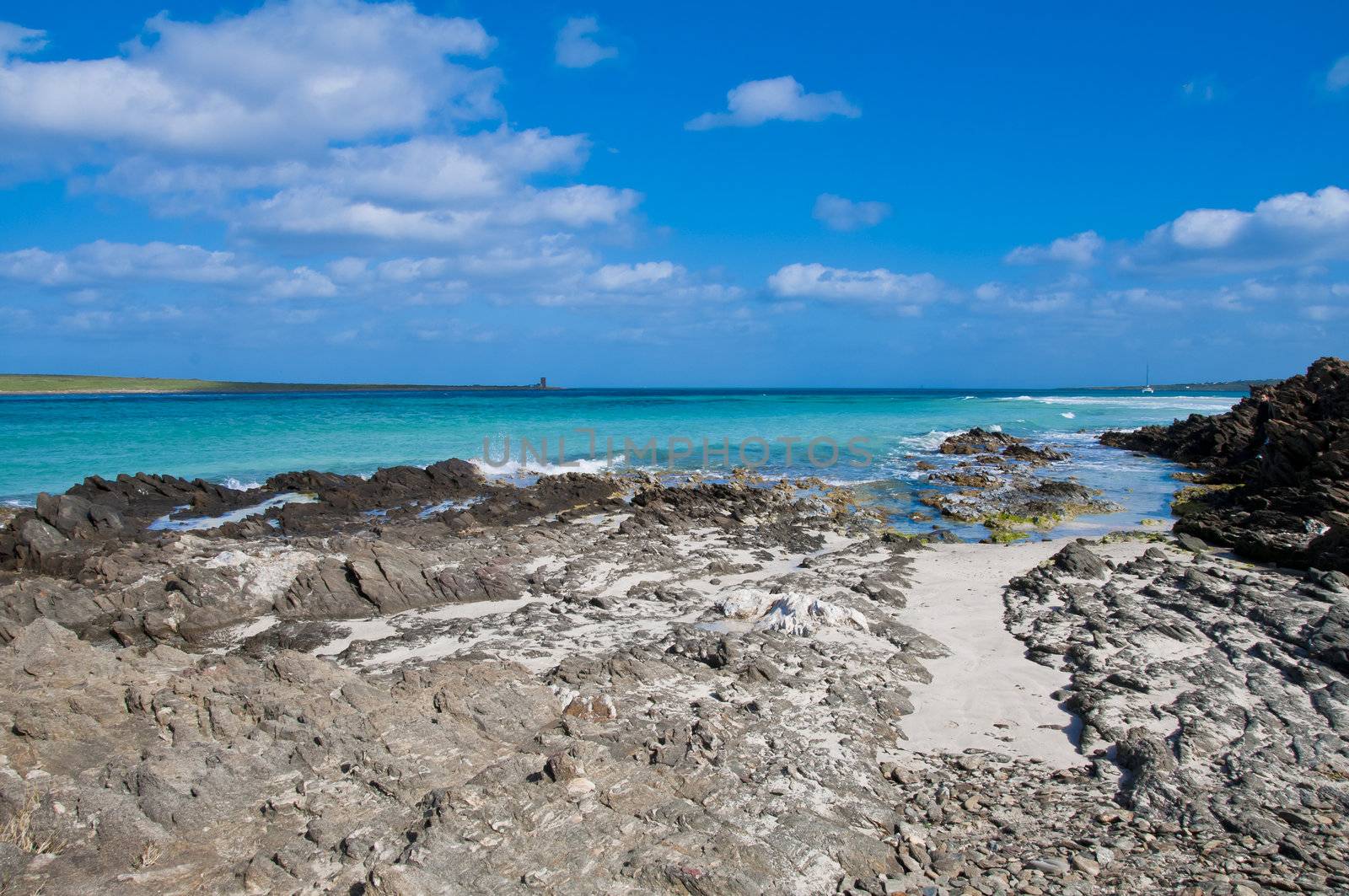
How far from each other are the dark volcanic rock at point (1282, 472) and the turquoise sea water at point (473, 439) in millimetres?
1819

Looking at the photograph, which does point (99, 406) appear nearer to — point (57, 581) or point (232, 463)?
point (232, 463)

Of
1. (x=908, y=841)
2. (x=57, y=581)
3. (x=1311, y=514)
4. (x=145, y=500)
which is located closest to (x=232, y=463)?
(x=145, y=500)

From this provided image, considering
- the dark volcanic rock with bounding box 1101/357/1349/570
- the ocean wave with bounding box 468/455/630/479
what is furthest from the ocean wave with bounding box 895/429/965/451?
the ocean wave with bounding box 468/455/630/479

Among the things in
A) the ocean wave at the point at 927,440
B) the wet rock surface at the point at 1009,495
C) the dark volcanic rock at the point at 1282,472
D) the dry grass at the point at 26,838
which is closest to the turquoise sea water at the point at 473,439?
the ocean wave at the point at 927,440

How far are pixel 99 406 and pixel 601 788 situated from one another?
73629 millimetres

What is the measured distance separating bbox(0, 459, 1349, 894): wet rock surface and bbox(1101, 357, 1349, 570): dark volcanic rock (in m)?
1.25

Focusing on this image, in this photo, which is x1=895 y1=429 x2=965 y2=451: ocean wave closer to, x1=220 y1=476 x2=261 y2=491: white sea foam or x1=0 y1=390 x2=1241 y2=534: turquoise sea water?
x1=0 y1=390 x2=1241 y2=534: turquoise sea water

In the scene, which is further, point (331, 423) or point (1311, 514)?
point (331, 423)

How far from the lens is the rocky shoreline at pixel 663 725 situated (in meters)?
4.14

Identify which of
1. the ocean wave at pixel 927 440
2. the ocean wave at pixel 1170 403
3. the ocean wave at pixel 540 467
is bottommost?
the ocean wave at pixel 540 467

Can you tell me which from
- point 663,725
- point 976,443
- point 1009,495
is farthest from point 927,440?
point 663,725

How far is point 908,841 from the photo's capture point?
459 centimetres

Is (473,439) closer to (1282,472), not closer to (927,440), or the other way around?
(927,440)

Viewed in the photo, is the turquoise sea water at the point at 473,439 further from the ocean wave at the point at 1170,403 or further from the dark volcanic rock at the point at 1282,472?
the ocean wave at the point at 1170,403
